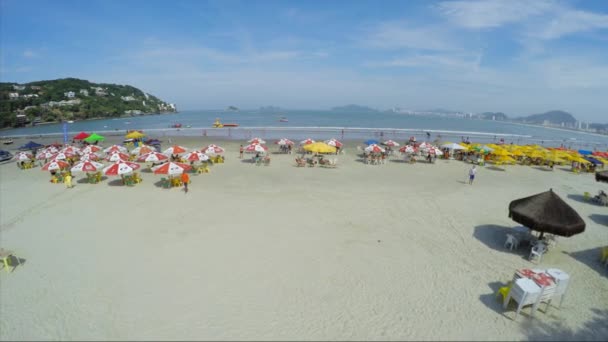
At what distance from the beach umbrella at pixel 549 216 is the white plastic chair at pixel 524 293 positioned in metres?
2.64

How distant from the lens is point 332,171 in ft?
58.7

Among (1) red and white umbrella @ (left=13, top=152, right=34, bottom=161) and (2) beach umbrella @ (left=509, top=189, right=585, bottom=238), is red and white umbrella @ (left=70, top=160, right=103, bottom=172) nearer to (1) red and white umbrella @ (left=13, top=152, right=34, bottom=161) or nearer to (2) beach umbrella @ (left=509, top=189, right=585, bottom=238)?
(1) red and white umbrella @ (left=13, top=152, right=34, bottom=161)

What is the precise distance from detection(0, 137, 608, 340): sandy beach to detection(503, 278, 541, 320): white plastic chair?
0.98 ft

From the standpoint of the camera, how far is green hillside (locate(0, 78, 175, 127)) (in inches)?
2692

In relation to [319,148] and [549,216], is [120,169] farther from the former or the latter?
[549,216]

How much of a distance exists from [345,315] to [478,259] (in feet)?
15.3

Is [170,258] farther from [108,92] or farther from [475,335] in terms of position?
[108,92]

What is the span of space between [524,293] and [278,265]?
5351 mm

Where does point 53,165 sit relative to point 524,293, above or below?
above

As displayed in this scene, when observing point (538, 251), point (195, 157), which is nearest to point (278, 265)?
point (538, 251)

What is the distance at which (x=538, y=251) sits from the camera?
797 cm

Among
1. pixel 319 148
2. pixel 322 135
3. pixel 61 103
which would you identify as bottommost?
pixel 319 148

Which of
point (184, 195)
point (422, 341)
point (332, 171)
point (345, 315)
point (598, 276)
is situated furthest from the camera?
point (332, 171)

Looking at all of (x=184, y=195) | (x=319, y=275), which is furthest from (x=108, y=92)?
(x=319, y=275)
